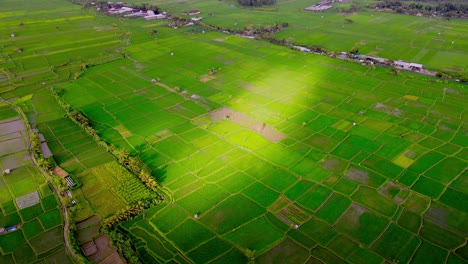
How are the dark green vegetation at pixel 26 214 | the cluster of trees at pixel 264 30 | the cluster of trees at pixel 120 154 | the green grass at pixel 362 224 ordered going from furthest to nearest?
the cluster of trees at pixel 264 30 → the cluster of trees at pixel 120 154 → the green grass at pixel 362 224 → the dark green vegetation at pixel 26 214

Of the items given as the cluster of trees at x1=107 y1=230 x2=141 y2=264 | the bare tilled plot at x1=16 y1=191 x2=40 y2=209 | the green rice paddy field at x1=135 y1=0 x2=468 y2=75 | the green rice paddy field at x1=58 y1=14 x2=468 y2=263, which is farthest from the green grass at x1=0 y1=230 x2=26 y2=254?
the green rice paddy field at x1=135 y1=0 x2=468 y2=75

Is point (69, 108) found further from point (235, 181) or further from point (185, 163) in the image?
point (235, 181)

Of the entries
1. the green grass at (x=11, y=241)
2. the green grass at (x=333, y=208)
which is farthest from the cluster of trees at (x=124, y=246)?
the green grass at (x=333, y=208)

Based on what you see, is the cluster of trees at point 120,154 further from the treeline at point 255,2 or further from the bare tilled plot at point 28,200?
the treeline at point 255,2

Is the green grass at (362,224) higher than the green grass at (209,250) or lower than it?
higher

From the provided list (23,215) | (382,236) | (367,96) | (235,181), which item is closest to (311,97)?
(367,96)

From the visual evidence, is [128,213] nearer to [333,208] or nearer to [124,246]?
[124,246]
